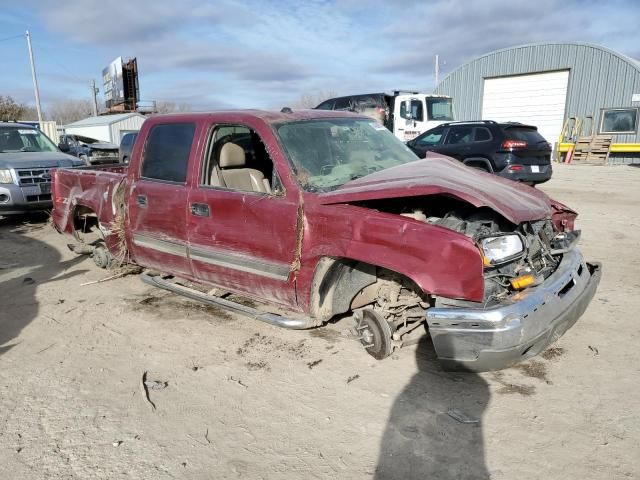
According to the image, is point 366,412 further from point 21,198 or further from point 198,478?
point 21,198

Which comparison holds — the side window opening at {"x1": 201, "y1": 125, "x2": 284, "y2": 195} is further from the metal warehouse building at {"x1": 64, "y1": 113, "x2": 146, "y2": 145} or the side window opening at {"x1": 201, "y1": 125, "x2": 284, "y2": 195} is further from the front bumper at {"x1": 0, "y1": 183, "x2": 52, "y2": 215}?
the metal warehouse building at {"x1": 64, "y1": 113, "x2": 146, "y2": 145}

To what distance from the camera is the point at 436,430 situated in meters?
2.88

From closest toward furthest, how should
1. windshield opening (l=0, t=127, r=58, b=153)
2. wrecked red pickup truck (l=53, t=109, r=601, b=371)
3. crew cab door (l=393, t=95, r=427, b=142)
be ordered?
wrecked red pickup truck (l=53, t=109, r=601, b=371) < windshield opening (l=0, t=127, r=58, b=153) < crew cab door (l=393, t=95, r=427, b=142)

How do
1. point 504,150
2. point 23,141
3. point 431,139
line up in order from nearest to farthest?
point 23,141 → point 504,150 → point 431,139

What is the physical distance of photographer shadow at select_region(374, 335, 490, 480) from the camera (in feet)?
8.40

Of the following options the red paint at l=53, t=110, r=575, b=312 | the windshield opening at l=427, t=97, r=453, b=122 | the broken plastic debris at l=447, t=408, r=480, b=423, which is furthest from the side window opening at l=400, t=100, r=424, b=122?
the broken plastic debris at l=447, t=408, r=480, b=423

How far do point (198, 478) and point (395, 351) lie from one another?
1.83 metres

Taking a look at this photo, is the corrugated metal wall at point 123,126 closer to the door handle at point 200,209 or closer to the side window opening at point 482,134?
the side window opening at point 482,134

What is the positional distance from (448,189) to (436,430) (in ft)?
4.65

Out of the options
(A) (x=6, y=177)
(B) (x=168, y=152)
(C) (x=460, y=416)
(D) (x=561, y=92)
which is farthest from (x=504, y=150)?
(D) (x=561, y=92)

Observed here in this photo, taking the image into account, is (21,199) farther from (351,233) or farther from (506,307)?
(506,307)

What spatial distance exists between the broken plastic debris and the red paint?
28.3 inches

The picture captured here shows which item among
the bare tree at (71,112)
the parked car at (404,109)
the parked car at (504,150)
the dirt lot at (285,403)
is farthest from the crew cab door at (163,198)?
the bare tree at (71,112)

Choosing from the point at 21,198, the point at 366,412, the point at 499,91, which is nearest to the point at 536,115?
the point at 499,91
